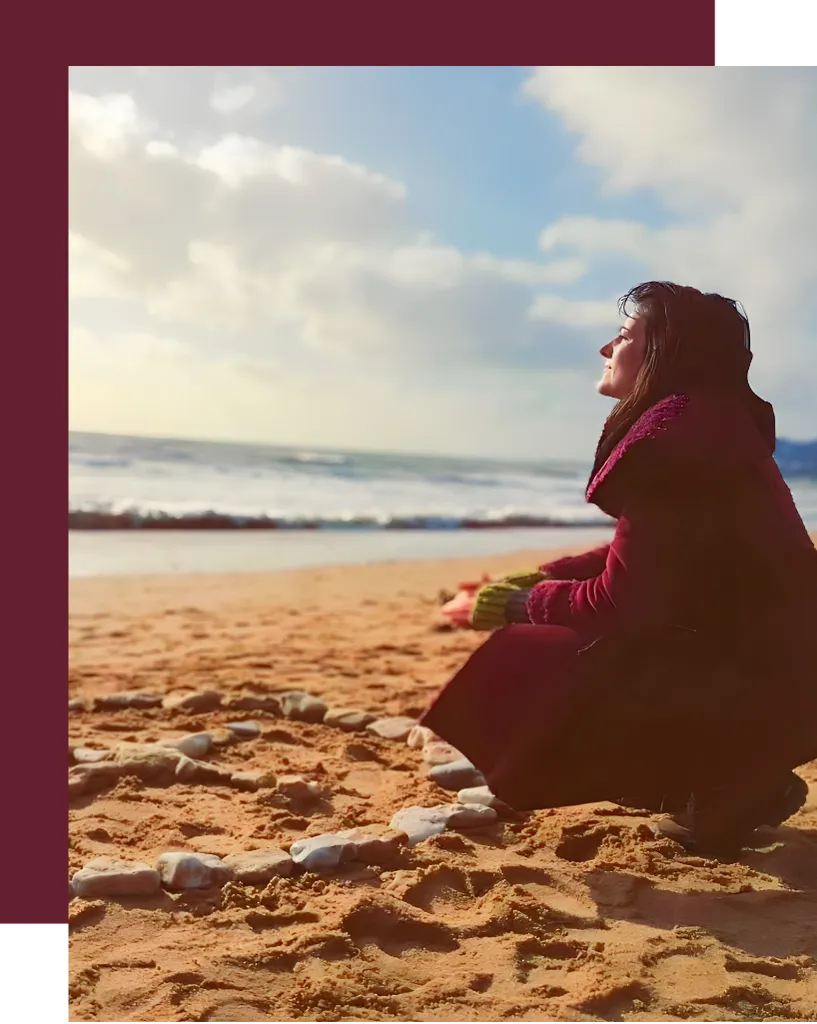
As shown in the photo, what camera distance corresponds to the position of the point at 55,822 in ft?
6.63

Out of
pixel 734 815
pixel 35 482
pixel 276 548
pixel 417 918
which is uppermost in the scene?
pixel 35 482

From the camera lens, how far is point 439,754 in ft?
10.3

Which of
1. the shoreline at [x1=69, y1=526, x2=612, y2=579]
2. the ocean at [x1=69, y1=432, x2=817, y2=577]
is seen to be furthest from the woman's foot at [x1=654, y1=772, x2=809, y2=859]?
the ocean at [x1=69, y1=432, x2=817, y2=577]

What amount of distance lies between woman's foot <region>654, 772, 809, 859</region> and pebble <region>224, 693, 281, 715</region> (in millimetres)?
1780

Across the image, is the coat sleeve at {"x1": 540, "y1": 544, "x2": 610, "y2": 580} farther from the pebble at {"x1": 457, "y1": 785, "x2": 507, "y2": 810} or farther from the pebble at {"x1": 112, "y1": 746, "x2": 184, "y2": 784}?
the pebble at {"x1": 112, "y1": 746, "x2": 184, "y2": 784}

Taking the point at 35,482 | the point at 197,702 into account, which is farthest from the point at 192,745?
the point at 35,482

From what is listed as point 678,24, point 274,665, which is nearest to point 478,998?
point 678,24

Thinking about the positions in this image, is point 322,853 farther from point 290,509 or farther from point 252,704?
point 290,509

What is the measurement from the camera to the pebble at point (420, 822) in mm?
2484

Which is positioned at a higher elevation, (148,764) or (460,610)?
(460,610)

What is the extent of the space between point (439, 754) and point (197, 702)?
3.54 ft

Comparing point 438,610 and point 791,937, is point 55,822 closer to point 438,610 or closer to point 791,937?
point 791,937

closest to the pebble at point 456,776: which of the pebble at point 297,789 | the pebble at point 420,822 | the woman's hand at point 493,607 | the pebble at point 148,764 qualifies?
the pebble at point 420,822

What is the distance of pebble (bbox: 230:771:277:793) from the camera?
2906 mm
